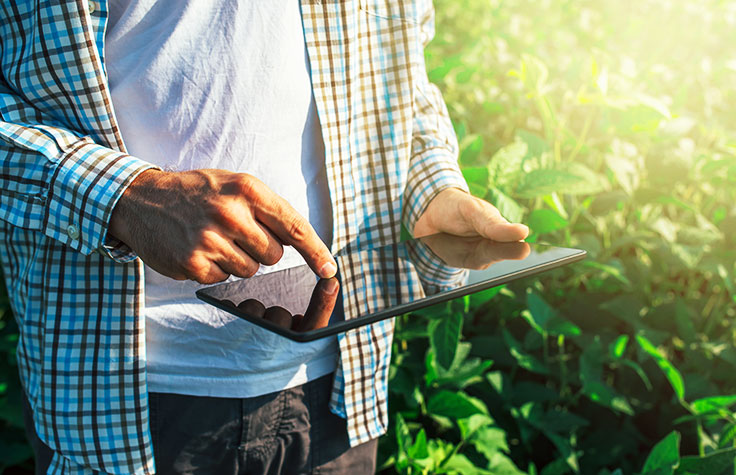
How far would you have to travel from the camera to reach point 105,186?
0.71 meters

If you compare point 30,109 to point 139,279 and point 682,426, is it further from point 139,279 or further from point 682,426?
point 682,426

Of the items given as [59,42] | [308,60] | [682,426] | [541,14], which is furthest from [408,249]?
[541,14]

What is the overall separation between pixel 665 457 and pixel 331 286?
0.75 meters

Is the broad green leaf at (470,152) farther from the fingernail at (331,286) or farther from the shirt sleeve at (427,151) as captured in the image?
the fingernail at (331,286)

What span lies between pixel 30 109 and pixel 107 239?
0.21 m

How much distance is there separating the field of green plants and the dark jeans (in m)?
0.24

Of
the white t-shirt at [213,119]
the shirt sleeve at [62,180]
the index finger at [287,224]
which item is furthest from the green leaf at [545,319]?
the shirt sleeve at [62,180]

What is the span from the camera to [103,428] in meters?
0.85

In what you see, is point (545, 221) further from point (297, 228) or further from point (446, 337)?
point (297, 228)

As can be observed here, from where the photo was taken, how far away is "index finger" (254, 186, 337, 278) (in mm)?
681

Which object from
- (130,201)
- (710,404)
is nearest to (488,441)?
(710,404)

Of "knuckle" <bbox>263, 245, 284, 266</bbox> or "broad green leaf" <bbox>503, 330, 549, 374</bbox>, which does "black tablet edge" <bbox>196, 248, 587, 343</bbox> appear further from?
"broad green leaf" <bbox>503, 330, 549, 374</bbox>

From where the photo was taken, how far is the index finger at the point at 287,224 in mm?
681

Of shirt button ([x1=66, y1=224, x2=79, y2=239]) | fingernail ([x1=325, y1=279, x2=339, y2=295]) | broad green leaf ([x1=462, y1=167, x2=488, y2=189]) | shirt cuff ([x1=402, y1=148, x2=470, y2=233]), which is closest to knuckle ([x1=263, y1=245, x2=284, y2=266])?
fingernail ([x1=325, y1=279, x2=339, y2=295])
